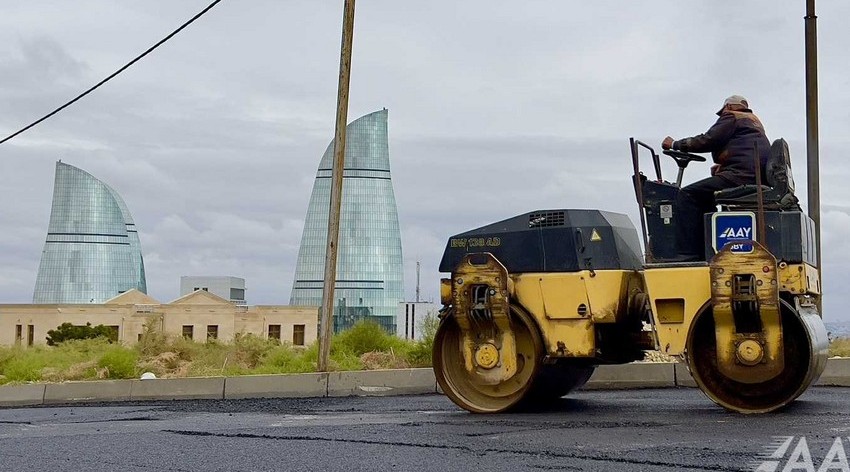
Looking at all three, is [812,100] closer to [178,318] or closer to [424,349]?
[424,349]

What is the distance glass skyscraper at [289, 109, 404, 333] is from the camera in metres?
114

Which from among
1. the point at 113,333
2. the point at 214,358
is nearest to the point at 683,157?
the point at 214,358

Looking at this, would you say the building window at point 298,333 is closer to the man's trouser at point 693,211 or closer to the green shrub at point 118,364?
the green shrub at point 118,364

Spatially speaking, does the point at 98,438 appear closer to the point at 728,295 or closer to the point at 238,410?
the point at 238,410

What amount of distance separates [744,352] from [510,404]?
7.22 ft

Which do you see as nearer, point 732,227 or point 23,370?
point 732,227

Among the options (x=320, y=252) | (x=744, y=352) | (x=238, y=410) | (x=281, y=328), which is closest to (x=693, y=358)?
(x=744, y=352)

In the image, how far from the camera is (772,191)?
9758mm

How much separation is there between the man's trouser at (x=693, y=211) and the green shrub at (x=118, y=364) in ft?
33.7

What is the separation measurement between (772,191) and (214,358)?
12226 millimetres

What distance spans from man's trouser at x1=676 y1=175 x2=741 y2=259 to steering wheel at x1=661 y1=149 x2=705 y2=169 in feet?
0.86

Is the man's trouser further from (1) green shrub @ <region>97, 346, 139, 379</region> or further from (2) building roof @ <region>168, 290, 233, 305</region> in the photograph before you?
(2) building roof @ <region>168, 290, 233, 305</region>

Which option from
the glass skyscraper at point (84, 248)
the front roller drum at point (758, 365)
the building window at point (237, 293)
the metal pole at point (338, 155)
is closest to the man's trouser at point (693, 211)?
the front roller drum at point (758, 365)

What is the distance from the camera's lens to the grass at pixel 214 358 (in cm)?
1688
